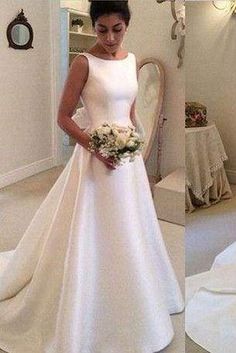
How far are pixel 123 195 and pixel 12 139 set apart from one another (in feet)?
1.72

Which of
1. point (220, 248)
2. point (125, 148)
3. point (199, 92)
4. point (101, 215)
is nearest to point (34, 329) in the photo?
point (101, 215)

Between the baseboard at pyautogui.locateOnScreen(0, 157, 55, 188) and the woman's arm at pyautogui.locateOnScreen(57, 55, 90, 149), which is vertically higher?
the woman's arm at pyautogui.locateOnScreen(57, 55, 90, 149)

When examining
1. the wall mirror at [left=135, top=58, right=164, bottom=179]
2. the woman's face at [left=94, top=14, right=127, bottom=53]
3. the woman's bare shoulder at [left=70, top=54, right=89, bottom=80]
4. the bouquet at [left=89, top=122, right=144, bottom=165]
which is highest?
the woman's face at [left=94, top=14, right=127, bottom=53]

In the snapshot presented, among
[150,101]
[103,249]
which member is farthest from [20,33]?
[103,249]

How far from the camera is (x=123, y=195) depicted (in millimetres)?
906

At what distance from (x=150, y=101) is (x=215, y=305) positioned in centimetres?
46

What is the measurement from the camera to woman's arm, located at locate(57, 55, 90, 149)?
2.78ft

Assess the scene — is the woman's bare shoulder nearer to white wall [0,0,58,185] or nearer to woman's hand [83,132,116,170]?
woman's hand [83,132,116,170]

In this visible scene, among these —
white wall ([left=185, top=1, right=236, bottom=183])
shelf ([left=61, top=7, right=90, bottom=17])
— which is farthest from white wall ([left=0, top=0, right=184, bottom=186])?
white wall ([left=185, top=1, right=236, bottom=183])

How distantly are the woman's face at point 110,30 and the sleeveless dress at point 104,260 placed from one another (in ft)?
0.14

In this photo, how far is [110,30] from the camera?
77 cm

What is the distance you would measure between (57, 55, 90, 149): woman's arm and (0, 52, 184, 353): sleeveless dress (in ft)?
0.05

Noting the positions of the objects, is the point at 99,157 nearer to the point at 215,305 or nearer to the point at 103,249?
the point at 103,249

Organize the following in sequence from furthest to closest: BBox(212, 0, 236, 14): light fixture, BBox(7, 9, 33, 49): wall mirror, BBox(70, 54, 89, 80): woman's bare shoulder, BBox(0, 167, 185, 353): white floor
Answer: BBox(0, 167, 185, 353): white floor, BBox(7, 9, 33, 49): wall mirror, BBox(70, 54, 89, 80): woman's bare shoulder, BBox(212, 0, 236, 14): light fixture
